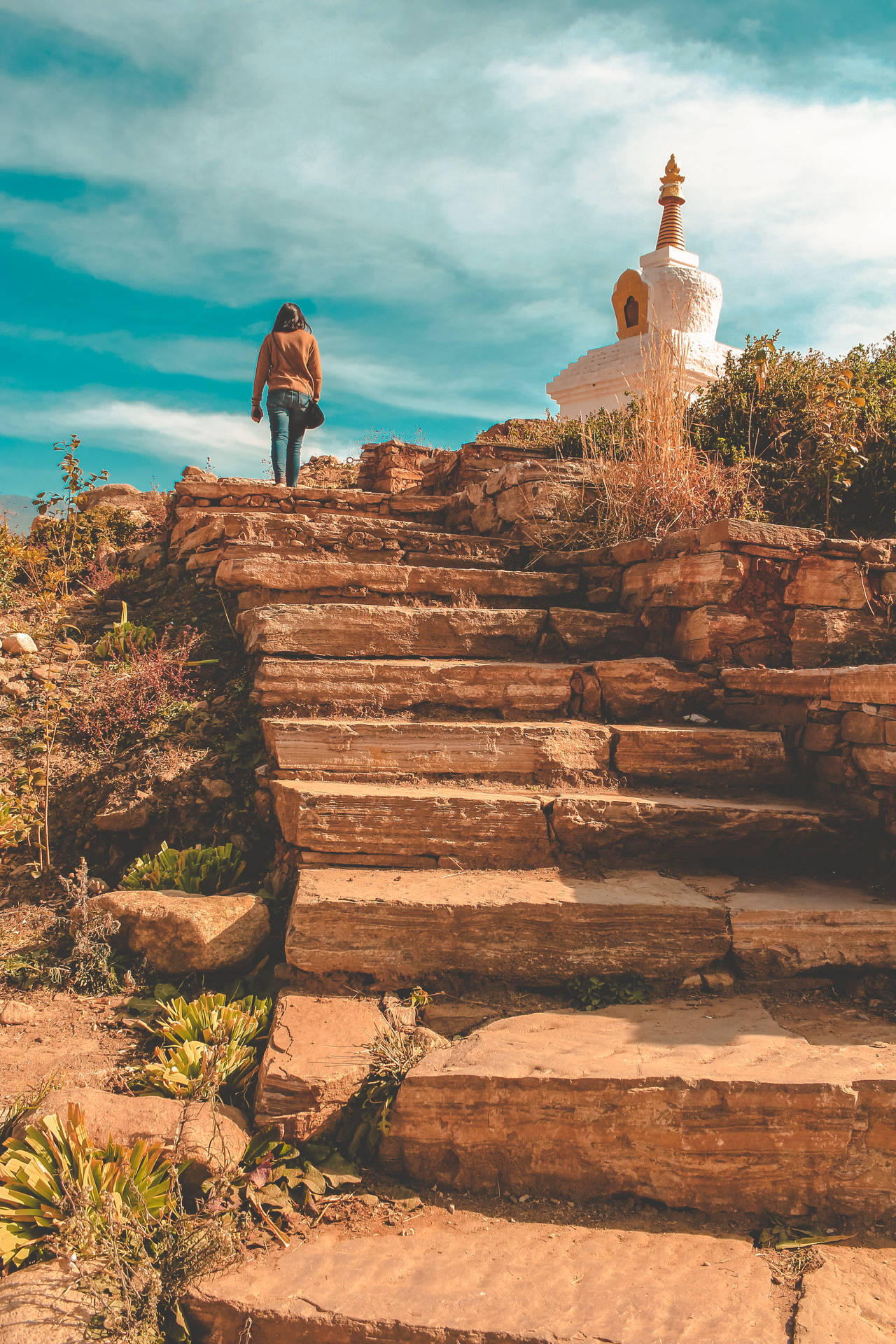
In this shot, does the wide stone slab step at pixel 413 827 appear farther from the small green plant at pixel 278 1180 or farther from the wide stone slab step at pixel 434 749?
the small green plant at pixel 278 1180

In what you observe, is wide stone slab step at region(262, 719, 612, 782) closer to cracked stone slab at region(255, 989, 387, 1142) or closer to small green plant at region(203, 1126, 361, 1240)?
cracked stone slab at region(255, 989, 387, 1142)

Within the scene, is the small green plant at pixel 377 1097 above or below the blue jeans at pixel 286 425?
below

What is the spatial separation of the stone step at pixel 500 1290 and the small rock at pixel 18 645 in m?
3.54

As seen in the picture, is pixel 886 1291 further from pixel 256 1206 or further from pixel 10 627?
pixel 10 627

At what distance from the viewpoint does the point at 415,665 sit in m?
4.17

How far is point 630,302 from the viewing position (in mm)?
13172

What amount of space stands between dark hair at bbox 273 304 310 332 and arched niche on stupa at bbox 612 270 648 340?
23.6 ft

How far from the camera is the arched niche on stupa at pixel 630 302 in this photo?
515 inches

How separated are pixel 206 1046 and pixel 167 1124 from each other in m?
0.37

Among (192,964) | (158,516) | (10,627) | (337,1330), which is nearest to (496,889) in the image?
(192,964)

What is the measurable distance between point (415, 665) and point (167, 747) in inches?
53.0

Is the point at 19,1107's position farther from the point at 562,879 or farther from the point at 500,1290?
the point at 562,879

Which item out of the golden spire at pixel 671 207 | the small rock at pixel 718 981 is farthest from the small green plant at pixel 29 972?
the golden spire at pixel 671 207

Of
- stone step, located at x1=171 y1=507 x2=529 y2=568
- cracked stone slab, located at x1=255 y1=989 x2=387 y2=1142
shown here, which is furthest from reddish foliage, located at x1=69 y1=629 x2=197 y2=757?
cracked stone slab, located at x1=255 y1=989 x2=387 y2=1142
